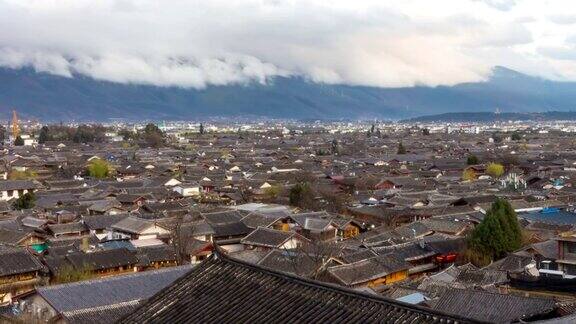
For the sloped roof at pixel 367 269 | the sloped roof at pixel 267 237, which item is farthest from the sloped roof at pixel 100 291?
the sloped roof at pixel 267 237

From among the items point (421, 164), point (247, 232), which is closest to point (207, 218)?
point (247, 232)

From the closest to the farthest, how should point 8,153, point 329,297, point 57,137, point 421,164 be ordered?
point 329,297, point 421,164, point 8,153, point 57,137

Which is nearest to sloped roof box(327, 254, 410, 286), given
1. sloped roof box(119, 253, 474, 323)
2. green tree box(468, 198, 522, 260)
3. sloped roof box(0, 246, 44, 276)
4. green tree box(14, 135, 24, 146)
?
green tree box(468, 198, 522, 260)

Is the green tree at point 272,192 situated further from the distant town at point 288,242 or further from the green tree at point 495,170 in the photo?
the green tree at point 495,170

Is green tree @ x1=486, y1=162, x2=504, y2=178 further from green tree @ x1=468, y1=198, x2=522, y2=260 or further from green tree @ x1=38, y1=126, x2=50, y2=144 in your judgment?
green tree @ x1=38, y1=126, x2=50, y2=144

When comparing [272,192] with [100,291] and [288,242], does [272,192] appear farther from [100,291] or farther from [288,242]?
[100,291]

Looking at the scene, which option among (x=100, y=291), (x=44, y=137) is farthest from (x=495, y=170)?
(x=44, y=137)

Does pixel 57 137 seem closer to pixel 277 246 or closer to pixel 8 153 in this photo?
pixel 8 153
